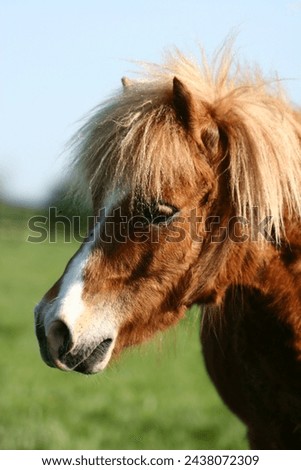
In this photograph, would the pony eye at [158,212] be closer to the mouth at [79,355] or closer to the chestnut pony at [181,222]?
the chestnut pony at [181,222]

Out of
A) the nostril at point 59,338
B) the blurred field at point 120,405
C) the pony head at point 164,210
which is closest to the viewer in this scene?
the nostril at point 59,338

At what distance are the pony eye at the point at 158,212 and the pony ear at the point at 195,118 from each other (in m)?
0.36

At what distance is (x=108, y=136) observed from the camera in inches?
153

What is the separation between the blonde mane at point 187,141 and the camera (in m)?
3.72

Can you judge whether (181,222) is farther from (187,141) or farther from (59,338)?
(59,338)

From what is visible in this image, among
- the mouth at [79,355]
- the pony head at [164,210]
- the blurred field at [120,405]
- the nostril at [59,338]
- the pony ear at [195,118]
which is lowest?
the blurred field at [120,405]

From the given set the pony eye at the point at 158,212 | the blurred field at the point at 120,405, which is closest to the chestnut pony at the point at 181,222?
the pony eye at the point at 158,212

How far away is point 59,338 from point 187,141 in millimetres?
1101

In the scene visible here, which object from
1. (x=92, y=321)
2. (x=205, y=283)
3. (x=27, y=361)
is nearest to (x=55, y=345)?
(x=92, y=321)

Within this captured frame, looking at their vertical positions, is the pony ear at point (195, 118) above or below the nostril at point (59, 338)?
above

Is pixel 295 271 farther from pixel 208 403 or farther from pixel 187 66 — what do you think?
pixel 208 403

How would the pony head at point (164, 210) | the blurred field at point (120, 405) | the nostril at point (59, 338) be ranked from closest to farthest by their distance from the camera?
the nostril at point (59, 338) < the pony head at point (164, 210) < the blurred field at point (120, 405)

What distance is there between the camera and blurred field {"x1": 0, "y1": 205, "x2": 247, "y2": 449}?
311 inches

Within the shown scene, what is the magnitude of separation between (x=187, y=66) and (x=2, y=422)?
5.82m
